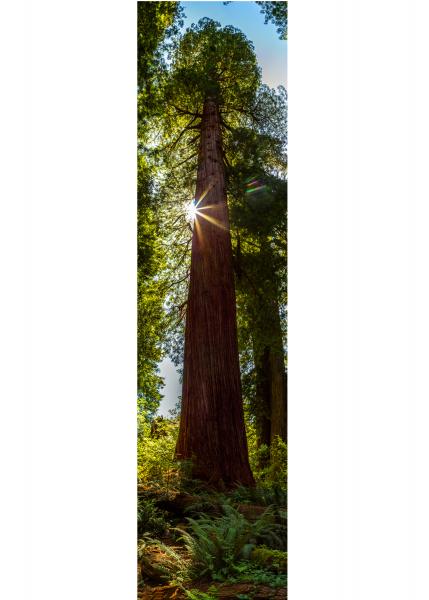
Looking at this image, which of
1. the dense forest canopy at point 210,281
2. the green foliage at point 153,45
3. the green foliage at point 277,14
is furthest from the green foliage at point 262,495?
the green foliage at point 277,14

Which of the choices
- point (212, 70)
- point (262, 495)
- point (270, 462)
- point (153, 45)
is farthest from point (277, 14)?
point (262, 495)

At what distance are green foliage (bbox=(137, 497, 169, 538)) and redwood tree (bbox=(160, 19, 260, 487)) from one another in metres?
0.35

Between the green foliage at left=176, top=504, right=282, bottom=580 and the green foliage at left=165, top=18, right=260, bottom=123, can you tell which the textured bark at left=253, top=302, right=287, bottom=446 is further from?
the green foliage at left=165, top=18, right=260, bottom=123

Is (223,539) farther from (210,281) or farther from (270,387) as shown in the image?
(210,281)

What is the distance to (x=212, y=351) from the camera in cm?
363

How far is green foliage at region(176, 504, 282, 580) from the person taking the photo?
321 cm

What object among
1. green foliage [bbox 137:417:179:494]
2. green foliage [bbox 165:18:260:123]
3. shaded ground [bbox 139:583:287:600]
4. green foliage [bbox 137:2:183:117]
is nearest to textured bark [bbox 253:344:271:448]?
green foliage [bbox 137:417:179:494]

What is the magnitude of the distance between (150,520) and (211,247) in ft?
6.09

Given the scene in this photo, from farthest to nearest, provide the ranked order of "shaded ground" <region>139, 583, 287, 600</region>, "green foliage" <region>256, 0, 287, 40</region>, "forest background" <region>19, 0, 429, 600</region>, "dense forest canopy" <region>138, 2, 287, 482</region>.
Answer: "green foliage" <region>256, 0, 287, 40</region> < "dense forest canopy" <region>138, 2, 287, 482</region> < "forest background" <region>19, 0, 429, 600</region> < "shaded ground" <region>139, 583, 287, 600</region>

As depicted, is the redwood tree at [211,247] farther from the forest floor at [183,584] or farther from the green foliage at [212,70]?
the forest floor at [183,584]
